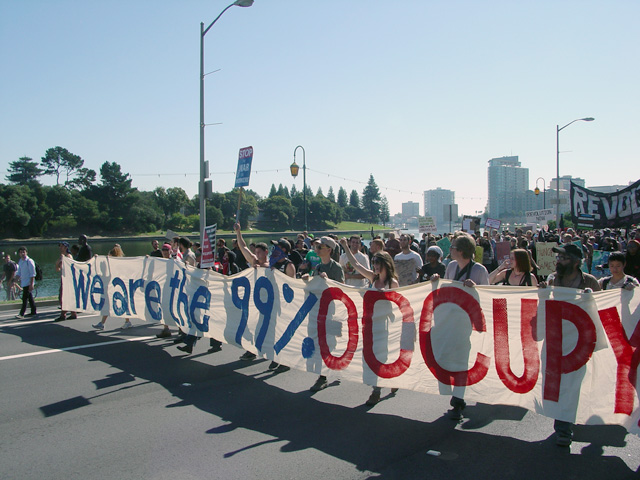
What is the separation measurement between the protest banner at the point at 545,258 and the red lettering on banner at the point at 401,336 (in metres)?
9.68

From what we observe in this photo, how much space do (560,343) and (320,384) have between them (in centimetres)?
285

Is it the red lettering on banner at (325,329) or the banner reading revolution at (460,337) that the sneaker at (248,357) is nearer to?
the banner reading revolution at (460,337)

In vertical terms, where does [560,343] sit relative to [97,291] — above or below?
above

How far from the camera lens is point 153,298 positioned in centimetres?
880

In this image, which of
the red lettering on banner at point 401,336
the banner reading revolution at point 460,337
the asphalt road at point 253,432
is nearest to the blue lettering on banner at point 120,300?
the asphalt road at point 253,432

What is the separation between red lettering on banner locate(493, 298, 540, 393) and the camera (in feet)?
15.1

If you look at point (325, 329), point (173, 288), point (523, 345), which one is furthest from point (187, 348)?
point (523, 345)

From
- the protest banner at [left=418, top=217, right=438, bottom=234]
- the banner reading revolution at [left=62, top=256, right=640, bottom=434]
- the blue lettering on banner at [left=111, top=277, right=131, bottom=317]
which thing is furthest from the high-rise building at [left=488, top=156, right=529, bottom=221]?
the banner reading revolution at [left=62, top=256, right=640, bottom=434]

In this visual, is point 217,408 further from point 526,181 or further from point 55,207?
point 526,181

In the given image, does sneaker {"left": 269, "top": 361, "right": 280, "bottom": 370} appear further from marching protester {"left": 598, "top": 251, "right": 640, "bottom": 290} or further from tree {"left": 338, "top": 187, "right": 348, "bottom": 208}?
tree {"left": 338, "top": 187, "right": 348, "bottom": 208}

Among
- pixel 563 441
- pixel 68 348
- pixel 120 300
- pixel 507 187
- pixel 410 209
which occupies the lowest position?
pixel 68 348

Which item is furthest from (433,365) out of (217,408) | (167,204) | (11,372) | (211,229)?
(167,204)

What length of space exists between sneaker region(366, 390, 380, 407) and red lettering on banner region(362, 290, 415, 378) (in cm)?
30

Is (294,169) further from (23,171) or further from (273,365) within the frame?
(23,171)
